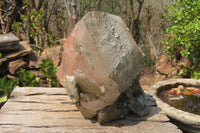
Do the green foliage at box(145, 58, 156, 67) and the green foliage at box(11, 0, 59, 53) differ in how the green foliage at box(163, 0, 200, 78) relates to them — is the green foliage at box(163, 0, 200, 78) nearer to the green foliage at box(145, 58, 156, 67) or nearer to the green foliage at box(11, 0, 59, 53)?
the green foliage at box(145, 58, 156, 67)

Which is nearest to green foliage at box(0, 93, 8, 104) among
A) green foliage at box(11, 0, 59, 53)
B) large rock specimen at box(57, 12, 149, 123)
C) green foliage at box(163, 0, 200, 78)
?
green foliage at box(11, 0, 59, 53)

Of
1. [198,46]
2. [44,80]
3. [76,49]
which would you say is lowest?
[44,80]

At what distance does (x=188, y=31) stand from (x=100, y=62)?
231 centimetres

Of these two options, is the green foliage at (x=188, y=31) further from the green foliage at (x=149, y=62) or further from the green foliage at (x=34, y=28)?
the green foliage at (x=34, y=28)

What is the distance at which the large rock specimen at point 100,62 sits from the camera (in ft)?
4.72

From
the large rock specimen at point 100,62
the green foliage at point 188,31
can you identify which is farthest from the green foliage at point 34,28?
the large rock specimen at point 100,62

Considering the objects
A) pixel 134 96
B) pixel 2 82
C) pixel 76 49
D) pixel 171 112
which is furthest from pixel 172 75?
pixel 2 82

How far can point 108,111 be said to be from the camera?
1.59 metres

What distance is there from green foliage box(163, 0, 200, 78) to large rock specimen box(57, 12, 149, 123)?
6.47 feet

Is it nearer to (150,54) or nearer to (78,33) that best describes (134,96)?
(78,33)

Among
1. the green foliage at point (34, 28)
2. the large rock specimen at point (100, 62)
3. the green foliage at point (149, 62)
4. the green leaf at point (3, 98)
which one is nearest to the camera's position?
the large rock specimen at point (100, 62)

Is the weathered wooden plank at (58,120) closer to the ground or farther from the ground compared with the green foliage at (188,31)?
closer to the ground

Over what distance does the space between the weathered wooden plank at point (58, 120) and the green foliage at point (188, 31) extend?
165 centimetres

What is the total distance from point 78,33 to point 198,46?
2.77 metres
